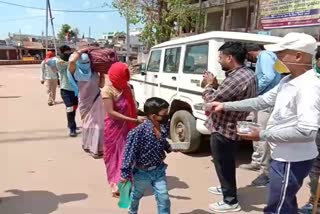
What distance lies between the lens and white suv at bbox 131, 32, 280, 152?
17.6 feet

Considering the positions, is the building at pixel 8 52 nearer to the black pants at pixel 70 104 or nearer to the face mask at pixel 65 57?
the face mask at pixel 65 57

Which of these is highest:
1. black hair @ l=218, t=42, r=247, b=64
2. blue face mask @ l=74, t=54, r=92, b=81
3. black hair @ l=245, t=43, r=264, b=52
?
black hair @ l=245, t=43, r=264, b=52

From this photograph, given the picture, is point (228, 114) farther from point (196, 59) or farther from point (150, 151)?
point (196, 59)

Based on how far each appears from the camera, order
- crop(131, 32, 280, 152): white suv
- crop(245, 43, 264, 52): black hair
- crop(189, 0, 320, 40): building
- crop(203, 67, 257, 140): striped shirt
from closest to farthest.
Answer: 1. crop(203, 67, 257, 140): striped shirt
2. crop(245, 43, 264, 52): black hair
3. crop(131, 32, 280, 152): white suv
4. crop(189, 0, 320, 40): building

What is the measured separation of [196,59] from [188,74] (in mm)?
255

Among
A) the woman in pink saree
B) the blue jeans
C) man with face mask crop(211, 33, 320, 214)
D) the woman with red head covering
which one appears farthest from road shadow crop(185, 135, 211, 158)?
man with face mask crop(211, 33, 320, 214)

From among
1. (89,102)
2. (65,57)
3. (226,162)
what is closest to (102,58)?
(89,102)

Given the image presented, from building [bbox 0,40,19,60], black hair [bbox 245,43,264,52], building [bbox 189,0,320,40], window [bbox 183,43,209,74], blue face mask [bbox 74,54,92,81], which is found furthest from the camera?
building [bbox 0,40,19,60]

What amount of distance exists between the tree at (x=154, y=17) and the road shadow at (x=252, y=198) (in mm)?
13421

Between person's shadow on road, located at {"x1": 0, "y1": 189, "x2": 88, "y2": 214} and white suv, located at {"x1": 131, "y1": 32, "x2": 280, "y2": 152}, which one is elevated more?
white suv, located at {"x1": 131, "y1": 32, "x2": 280, "y2": 152}

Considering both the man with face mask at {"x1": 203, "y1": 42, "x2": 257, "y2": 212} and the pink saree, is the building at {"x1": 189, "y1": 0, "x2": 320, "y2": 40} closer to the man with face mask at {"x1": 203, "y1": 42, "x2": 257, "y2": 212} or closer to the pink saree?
the man with face mask at {"x1": 203, "y1": 42, "x2": 257, "y2": 212}

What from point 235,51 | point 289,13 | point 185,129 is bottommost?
point 185,129

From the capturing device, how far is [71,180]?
4863 mm

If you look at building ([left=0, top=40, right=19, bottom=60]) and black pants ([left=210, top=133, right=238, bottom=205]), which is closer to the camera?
black pants ([left=210, top=133, right=238, bottom=205])
